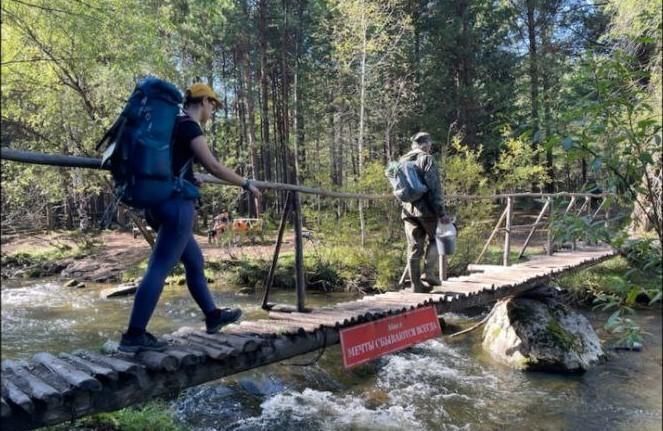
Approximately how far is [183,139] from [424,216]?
3.01 metres

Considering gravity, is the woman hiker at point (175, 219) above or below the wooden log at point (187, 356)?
above

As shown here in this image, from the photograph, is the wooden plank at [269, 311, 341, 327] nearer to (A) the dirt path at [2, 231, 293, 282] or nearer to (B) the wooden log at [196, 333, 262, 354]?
(B) the wooden log at [196, 333, 262, 354]

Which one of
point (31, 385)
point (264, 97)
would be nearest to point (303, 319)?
point (31, 385)

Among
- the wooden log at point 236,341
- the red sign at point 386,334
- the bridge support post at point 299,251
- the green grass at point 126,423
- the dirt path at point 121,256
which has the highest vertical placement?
the bridge support post at point 299,251

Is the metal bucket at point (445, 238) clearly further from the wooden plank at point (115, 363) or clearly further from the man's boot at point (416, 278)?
the wooden plank at point (115, 363)

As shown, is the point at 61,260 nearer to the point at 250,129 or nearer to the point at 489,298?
the point at 250,129

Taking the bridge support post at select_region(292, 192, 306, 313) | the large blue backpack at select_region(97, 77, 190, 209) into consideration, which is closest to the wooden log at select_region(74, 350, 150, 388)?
the large blue backpack at select_region(97, 77, 190, 209)

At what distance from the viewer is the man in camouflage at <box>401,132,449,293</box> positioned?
5.12 metres

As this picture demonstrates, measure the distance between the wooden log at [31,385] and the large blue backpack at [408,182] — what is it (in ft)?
11.3

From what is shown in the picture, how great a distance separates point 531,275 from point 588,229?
16.8 feet

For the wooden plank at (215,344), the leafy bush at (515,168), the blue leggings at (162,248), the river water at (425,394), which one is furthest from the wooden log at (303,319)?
the leafy bush at (515,168)

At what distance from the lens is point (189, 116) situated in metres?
2.92

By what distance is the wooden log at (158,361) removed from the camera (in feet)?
9.09

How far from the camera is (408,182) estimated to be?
5.05m
